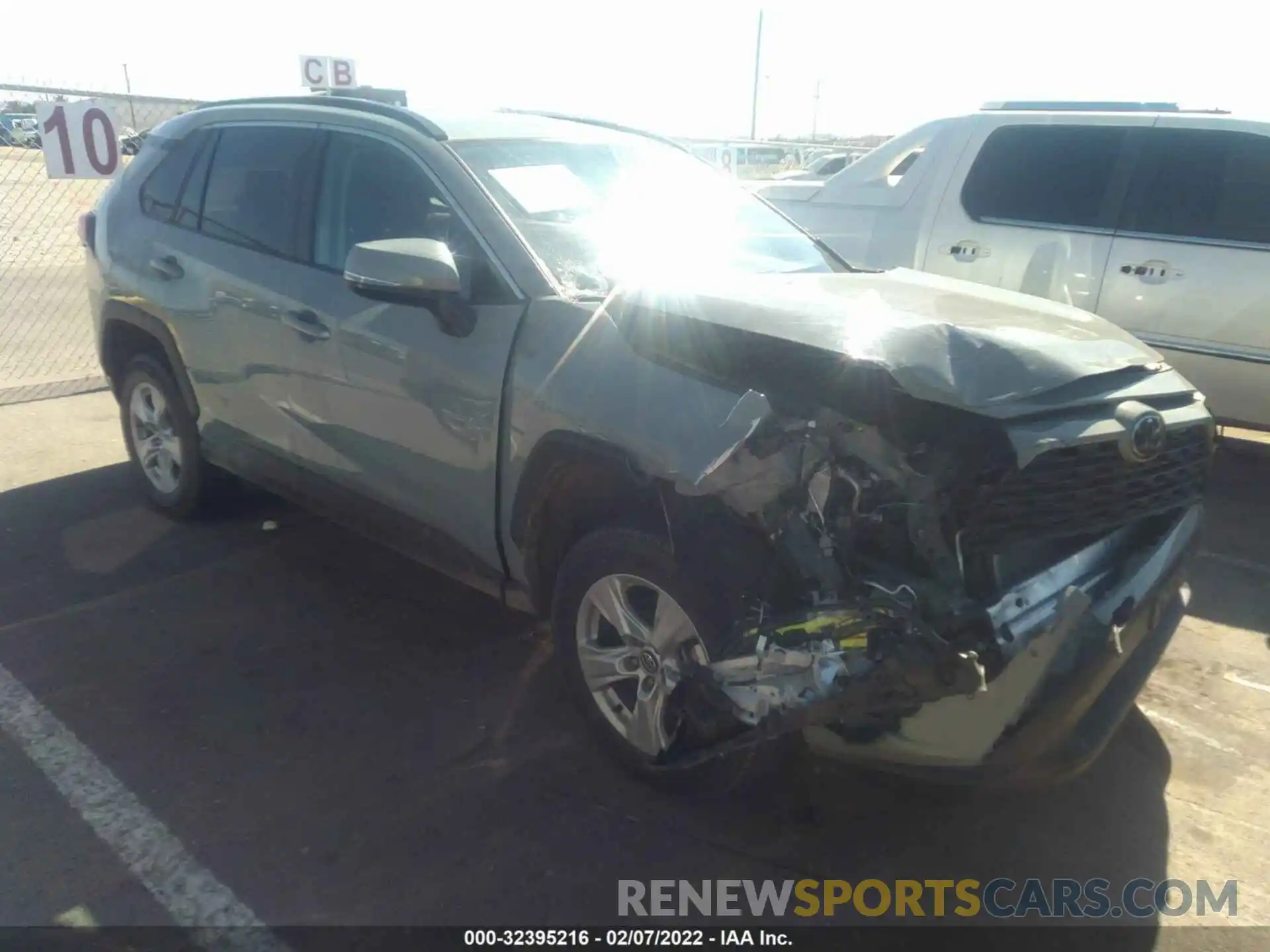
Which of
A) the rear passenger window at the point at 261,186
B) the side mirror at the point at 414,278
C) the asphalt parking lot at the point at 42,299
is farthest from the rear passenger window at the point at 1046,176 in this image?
the asphalt parking lot at the point at 42,299

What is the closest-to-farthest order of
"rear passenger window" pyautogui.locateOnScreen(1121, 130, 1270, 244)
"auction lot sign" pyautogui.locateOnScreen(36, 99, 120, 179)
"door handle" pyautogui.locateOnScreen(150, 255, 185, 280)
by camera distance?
1. "door handle" pyautogui.locateOnScreen(150, 255, 185, 280)
2. "rear passenger window" pyautogui.locateOnScreen(1121, 130, 1270, 244)
3. "auction lot sign" pyautogui.locateOnScreen(36, 99, 120, 179)

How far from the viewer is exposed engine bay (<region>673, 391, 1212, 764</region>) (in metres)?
2.38

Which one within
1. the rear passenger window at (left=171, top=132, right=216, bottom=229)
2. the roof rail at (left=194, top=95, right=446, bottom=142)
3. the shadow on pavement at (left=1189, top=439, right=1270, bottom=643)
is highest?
the roof rail at (left=194, top=95, right=446, bottom=142)

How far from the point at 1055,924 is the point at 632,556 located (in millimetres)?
1468

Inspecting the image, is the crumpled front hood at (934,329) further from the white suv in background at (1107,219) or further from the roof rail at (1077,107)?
the roof rail at (1077,107)

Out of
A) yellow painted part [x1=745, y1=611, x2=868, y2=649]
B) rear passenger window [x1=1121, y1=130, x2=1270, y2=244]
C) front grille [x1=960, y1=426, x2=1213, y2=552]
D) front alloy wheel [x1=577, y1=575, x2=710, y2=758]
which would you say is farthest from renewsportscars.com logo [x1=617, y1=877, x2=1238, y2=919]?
rear passenger window [x1=1121, y1=130, x2=1270, y2=244]

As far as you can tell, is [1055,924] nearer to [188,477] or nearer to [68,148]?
[188,477]

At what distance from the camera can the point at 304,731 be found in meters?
3.57

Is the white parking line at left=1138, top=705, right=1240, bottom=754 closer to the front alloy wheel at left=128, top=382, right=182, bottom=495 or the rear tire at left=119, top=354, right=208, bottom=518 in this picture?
the rear tire at left=119, top=354, right=208, bottom=518

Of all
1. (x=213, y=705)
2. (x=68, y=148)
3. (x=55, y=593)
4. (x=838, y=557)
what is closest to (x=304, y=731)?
(x=213, y=705)

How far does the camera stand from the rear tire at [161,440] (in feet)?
16.7

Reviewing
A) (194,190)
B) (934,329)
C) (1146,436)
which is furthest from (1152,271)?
(194,190)

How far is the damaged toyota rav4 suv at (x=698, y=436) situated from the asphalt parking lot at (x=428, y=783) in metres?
0.33

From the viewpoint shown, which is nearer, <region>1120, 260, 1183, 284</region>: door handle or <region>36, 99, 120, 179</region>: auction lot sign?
<region>1120, 260, 1183, 284</region>: door handle
